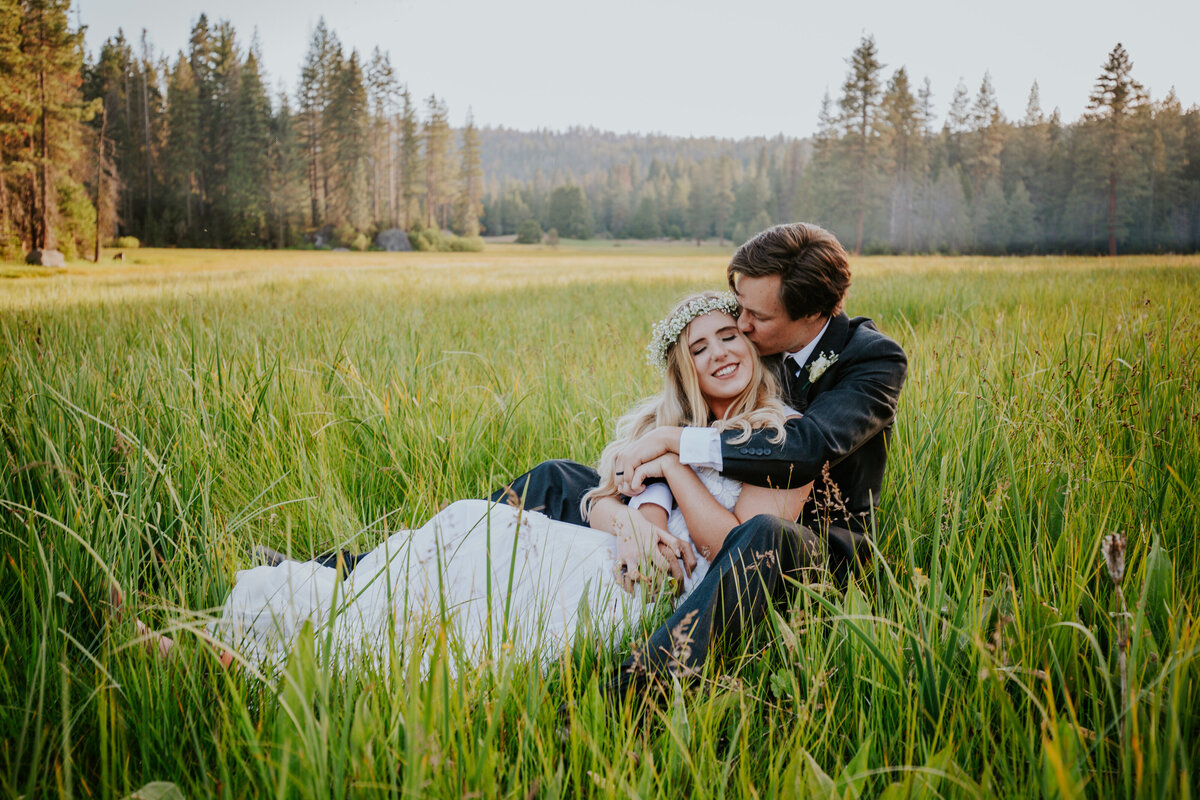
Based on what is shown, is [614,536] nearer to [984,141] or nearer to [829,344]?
[829,344]

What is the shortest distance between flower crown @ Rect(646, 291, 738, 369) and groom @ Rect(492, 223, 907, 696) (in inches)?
3.6

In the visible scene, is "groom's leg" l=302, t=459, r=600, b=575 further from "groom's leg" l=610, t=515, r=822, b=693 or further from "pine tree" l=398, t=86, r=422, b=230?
"pine tree" l=398, t=86, r=422, b=230

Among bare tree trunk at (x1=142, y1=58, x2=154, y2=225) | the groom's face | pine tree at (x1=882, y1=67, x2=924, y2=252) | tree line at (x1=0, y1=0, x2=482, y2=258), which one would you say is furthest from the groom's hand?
pine tree at (x1=882, y1=67, x2=924, y2=252)

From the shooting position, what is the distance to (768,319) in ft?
8.76

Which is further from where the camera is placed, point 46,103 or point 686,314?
point 46,103

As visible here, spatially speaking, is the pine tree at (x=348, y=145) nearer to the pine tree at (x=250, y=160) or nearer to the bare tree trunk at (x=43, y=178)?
the pine tree at (x=250, y=160)

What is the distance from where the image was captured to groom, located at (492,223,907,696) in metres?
1.95

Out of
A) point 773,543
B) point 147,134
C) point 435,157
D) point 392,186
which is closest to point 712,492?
point 773,543

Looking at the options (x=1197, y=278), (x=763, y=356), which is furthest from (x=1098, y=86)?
(x=763, y=356)

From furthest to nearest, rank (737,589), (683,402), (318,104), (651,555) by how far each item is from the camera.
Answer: (318,104) → (683,402) → (651,555) → (737,589)

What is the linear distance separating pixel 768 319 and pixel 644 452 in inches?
30.1

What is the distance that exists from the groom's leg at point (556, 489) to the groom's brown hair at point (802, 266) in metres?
1.27

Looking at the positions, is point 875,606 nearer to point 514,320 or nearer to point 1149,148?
point 514,320

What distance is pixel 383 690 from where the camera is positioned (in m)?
1.41
